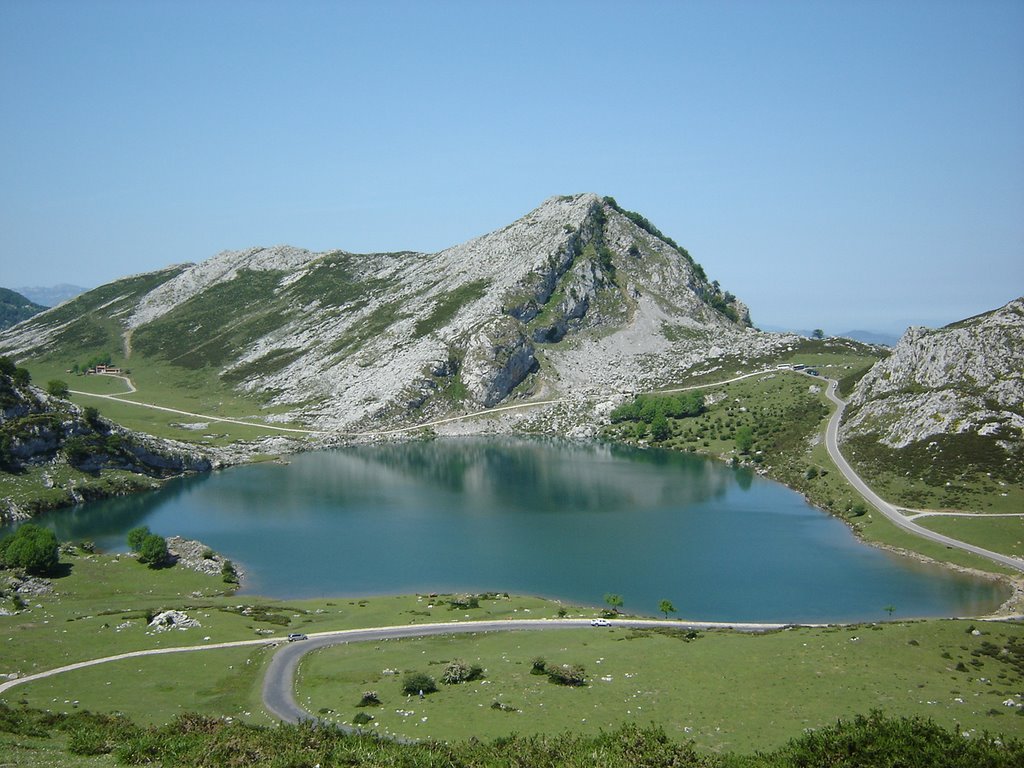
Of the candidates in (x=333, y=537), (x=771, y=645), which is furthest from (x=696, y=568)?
(x=333, y=537)

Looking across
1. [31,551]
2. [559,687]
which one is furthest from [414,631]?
[31,551]

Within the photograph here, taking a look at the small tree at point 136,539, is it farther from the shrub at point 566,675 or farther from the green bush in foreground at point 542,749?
the shrub at point 566,675

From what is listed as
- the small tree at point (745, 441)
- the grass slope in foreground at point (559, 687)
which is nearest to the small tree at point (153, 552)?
the grass slope in foreground at point (559, 687)

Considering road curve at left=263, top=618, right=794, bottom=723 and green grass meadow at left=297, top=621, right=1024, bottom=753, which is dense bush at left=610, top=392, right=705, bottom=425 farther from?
green grass meadow at left=297, top=621, right=1024, bottom=753

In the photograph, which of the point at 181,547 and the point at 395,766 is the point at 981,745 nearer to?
the point at 395,766

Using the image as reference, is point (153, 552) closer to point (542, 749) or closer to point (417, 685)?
point (417, 685)

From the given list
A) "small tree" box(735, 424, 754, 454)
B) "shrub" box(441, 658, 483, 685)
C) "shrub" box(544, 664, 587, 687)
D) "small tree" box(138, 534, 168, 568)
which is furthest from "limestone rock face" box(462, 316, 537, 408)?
"shrub" box(544, 664, 587, 687)
